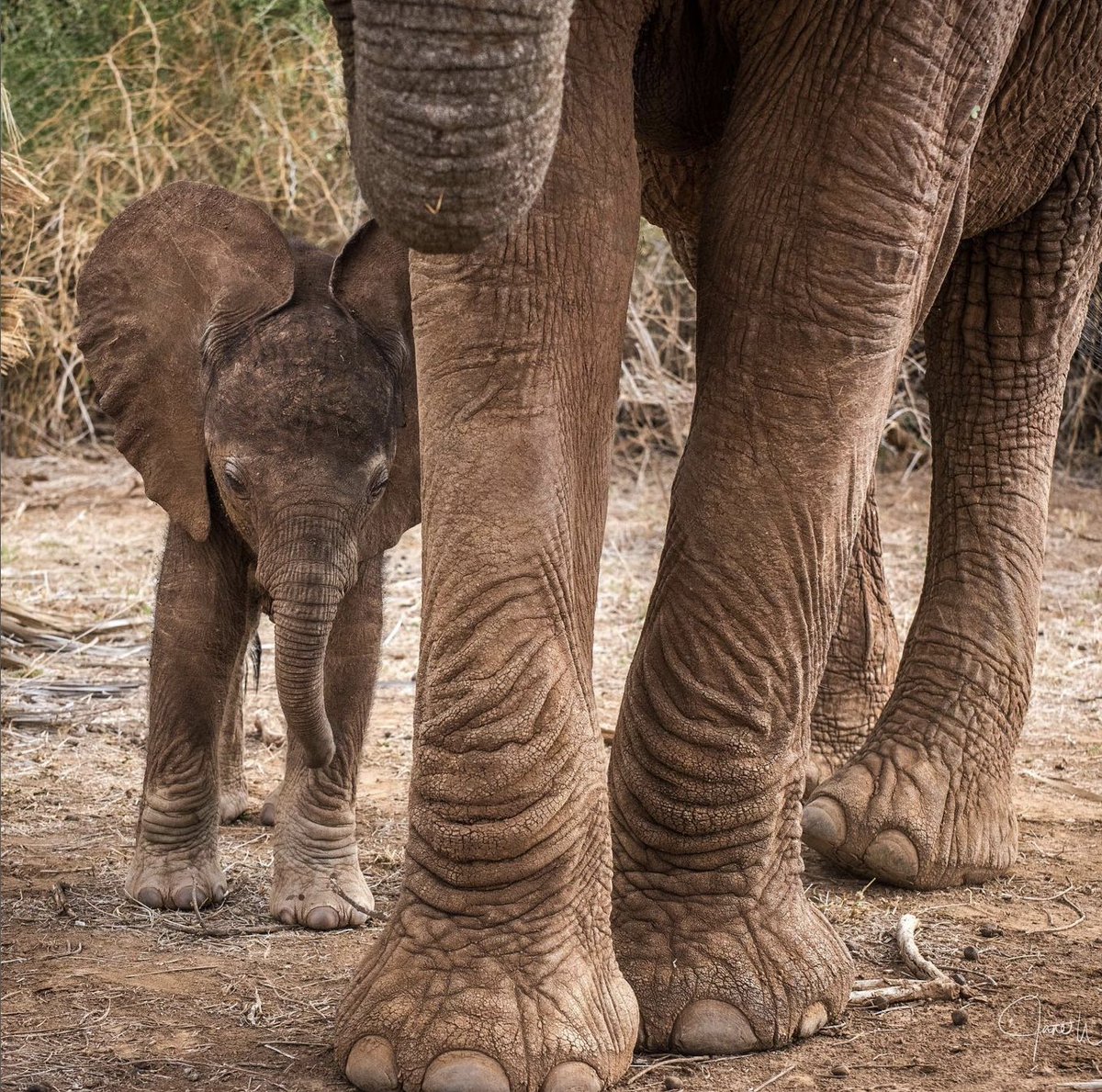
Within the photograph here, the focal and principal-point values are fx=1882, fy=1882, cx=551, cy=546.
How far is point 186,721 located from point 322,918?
432 millimetres

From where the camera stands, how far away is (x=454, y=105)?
152 centimetres

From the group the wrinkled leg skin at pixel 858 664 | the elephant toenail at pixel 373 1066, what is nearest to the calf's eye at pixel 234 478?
the elephant toenail at pixel 373 1066

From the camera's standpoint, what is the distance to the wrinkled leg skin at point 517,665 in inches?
85.4

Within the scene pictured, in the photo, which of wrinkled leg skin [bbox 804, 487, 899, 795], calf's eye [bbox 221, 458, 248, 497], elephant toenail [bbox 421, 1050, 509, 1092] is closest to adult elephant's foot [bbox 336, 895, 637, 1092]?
elephant toenail [bbox 421, 1050, 509, 1092]

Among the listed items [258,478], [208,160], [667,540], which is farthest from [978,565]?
[208,160]

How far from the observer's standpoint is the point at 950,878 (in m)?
3.28

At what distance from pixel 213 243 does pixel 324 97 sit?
5.20m

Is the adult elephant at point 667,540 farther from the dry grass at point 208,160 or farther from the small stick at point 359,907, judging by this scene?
the dry grass at point 208,160

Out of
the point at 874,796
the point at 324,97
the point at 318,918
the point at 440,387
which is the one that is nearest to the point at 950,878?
the point at 874,796

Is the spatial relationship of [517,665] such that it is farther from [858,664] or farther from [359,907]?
[858,664]

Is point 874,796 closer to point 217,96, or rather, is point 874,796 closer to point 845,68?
point 845,68

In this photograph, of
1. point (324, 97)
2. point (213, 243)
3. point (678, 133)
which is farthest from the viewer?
point (324, 97)

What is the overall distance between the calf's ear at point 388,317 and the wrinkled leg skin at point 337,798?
3.9 inches

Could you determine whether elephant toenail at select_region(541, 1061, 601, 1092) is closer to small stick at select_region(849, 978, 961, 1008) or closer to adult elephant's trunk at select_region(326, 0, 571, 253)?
small stick at select_region(849, 978, 961, 1008)
